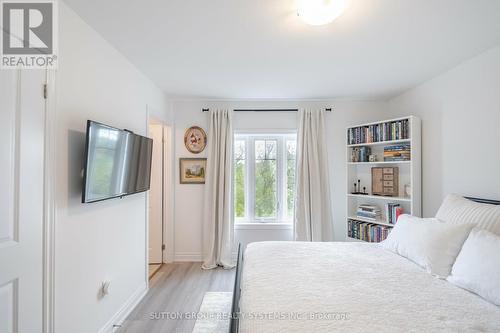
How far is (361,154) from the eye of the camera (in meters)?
3.36

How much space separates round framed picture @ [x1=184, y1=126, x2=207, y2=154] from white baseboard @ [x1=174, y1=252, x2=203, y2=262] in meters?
1.58

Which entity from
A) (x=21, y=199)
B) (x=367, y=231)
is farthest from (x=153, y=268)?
(x=367, y=231)

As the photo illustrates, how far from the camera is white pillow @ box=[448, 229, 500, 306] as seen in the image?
1.28 m

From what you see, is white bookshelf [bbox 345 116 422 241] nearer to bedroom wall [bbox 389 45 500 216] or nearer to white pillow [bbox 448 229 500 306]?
bedroom wall [bbox 389 45 500 216]

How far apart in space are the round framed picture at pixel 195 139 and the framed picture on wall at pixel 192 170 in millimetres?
166

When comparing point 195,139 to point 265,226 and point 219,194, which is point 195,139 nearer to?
point 219,194

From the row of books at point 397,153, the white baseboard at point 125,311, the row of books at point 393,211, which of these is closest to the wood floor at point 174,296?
the white baseboard at point 125,311

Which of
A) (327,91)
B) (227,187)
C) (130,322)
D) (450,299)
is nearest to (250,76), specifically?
(327,91)

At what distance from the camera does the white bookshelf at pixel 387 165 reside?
2.79 meters

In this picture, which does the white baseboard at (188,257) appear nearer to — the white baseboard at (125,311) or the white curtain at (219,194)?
the white curtain at (219,194)

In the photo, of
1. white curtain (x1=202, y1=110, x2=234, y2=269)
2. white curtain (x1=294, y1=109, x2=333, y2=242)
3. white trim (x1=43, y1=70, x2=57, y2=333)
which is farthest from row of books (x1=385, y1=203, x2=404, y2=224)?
white trim (x1=43, y1=70, x2=57, y2=333)

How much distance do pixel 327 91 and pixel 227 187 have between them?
1.97 meters

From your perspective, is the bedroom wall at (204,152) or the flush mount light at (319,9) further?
the bedroom wall at (204,152)

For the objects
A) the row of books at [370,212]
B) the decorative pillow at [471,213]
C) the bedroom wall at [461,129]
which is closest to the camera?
the decorative pillow at [471,213]
